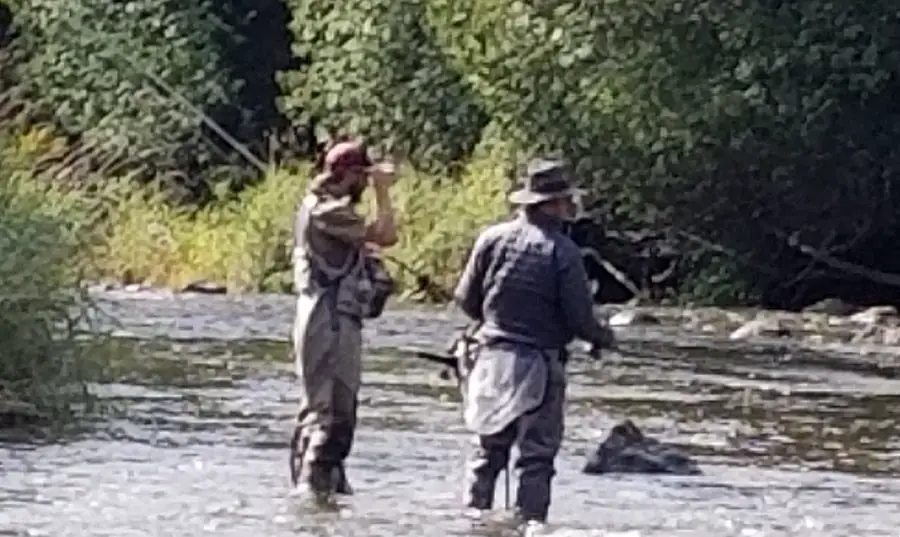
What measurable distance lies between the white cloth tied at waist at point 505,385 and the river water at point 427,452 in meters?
0.48

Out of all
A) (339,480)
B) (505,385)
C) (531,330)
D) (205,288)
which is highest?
(531,330)

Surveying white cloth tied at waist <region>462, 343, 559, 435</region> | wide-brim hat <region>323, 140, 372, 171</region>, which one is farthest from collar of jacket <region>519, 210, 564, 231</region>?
wide-brim hat <region>323, 140, 372, 171</region>

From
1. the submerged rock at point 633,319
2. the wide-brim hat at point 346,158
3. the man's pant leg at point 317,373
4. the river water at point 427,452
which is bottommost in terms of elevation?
the submerged rock at point 633,319

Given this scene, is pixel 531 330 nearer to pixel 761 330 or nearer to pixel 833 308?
pixel 761 330

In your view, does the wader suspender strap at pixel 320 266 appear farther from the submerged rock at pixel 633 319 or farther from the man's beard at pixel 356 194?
the submerged rock at pixel 633 319

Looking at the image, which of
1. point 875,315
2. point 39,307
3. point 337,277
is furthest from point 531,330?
point 875,315

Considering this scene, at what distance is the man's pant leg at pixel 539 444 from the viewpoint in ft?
42.8

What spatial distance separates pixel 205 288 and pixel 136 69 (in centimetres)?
859

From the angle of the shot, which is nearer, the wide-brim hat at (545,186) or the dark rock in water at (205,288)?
the wide-brim hat at (545,186)

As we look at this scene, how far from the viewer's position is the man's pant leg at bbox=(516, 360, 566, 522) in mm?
13047

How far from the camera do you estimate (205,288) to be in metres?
36.9

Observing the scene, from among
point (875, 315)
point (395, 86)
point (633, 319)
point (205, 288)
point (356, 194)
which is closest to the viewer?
point (356, 194)

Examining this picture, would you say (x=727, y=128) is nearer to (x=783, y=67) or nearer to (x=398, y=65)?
(x=783, y=67)

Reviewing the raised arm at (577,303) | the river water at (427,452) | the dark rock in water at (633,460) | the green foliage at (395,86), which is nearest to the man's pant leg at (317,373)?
the river water at (427,452)
